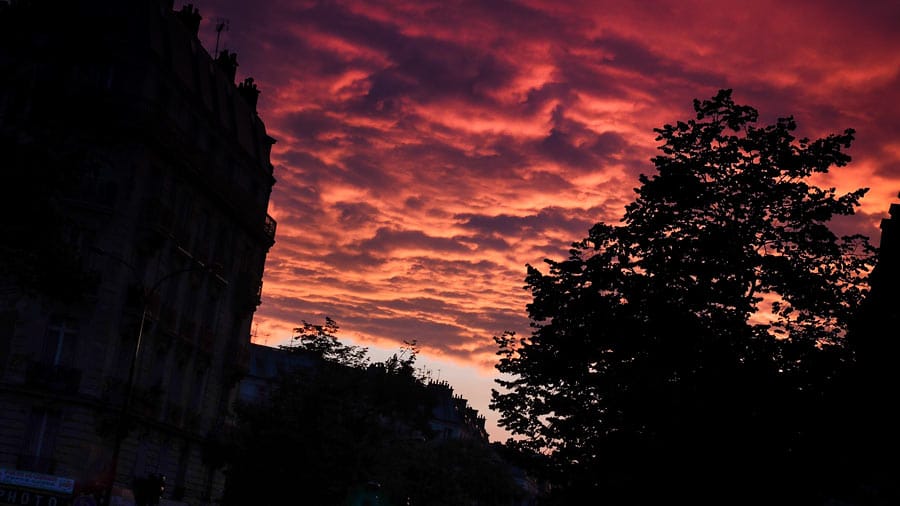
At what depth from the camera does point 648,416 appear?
3148 cm

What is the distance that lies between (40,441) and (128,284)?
761cm

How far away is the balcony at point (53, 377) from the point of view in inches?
1747

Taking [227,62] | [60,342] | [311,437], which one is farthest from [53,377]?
[227,62]

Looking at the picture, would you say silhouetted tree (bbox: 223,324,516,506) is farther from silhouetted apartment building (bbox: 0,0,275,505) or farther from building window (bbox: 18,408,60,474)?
building window (bbox: 18,408,60,474)

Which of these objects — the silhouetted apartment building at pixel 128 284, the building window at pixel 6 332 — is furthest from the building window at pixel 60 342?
the building window at pixel 6 332

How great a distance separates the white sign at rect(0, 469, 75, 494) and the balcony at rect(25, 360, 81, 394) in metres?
3.92

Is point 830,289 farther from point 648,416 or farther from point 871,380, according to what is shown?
point 871,380

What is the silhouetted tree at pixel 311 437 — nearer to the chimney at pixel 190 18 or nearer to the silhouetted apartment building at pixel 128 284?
the silhouetted apartment building at pixel 128 284

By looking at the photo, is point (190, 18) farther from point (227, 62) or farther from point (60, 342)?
point (60, 342)

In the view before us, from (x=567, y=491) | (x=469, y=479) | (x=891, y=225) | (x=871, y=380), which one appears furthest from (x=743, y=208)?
(x=469, y=479)

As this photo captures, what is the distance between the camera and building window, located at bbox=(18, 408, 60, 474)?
43844 mm

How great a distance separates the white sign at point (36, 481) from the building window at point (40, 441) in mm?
1817

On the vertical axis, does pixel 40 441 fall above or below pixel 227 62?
below

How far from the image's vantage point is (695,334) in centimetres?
3303
